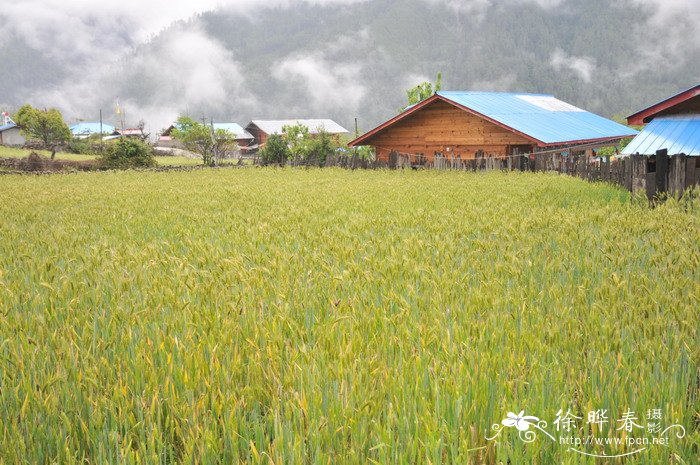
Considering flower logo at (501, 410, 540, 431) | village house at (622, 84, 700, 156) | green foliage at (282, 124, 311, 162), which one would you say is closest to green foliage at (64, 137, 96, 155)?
green foliage at (282, 124, 311, 162)

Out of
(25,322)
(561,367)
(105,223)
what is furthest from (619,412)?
(105,223)

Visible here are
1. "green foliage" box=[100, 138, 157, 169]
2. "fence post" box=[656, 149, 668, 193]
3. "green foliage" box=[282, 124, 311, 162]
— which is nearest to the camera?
"fence post" box=[656, 149, 668, 193]

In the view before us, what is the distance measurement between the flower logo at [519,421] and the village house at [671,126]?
1226 cm

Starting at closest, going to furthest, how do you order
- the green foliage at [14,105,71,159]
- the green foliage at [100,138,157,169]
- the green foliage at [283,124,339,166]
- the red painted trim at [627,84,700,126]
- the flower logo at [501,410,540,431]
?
1. the flower logo at [501,410,540,431]
2. the red painted trim at [627,84,700,126]
3. the green foliage at [100,138,157,169]
4. the green foliage at [283,124,339,166]
5. the green foliage at [14,105,71,159]

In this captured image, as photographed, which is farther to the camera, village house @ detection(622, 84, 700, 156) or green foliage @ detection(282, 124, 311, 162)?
green foliage @ detection(282, 124, 311, 162)

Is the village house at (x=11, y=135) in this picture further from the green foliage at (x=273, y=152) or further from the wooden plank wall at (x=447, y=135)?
the wooden plank wall at (x=447, y=135)

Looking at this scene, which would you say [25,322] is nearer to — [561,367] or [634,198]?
[561,367]

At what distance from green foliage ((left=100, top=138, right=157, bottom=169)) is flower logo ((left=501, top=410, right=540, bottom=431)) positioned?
39.8m

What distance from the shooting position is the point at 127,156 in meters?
39.4

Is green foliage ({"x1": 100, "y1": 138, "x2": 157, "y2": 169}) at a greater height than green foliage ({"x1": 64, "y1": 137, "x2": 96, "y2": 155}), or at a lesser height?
lesser

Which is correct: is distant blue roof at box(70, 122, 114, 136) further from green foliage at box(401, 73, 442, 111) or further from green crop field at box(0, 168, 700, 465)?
green crop field at box(0, 168, 700, 465)

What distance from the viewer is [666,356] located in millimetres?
2654

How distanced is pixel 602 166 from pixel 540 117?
700 inches

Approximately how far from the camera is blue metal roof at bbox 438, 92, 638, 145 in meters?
29.7
